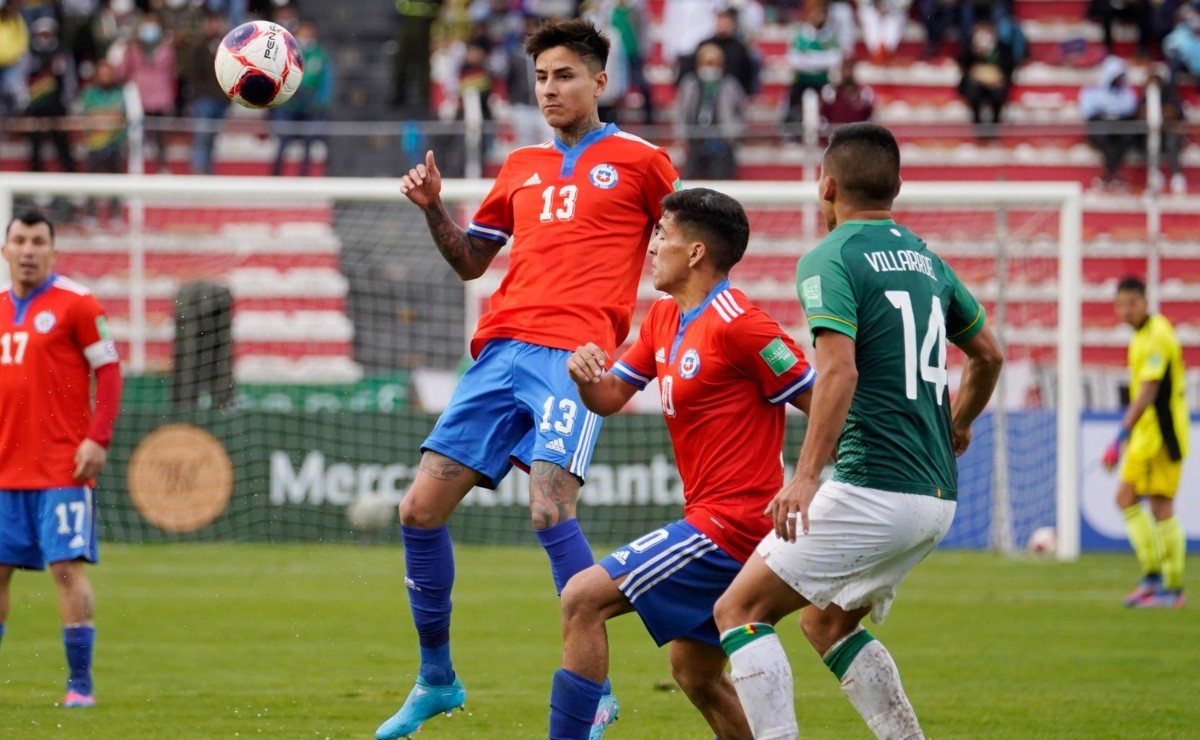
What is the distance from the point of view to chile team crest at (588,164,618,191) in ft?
22.7

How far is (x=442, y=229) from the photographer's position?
7.09 metres

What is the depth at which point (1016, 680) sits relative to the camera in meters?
8.86

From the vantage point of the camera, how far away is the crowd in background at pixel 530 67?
20406 millimetres

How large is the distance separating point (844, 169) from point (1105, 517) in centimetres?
1256

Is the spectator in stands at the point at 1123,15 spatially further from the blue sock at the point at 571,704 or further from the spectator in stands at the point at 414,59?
the blue sock at the point at 571,704

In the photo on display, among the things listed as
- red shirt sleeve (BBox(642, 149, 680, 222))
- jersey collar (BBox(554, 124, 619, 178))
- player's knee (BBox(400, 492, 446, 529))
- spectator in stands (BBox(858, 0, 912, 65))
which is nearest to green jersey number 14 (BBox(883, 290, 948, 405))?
red shirt sleeve (BBox(642, 149, 680, 222))

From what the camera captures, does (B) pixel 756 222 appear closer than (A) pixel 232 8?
Yes

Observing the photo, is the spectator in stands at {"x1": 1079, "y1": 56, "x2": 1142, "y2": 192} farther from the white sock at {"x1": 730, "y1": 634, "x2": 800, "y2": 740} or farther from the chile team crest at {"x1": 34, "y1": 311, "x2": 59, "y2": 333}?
the white sock at {"x1": 730, "y1": 634, "x2": 800, "y2": 740}

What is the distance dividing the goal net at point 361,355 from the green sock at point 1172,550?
262 cm

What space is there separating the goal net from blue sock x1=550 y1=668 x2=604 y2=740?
9390 millimetres

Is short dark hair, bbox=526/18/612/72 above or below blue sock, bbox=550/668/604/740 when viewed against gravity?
above

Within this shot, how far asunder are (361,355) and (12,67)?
252 inches

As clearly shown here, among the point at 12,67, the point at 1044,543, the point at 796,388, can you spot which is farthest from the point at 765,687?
the point at 12,67

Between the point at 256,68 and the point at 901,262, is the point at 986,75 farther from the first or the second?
the point at 901,262
